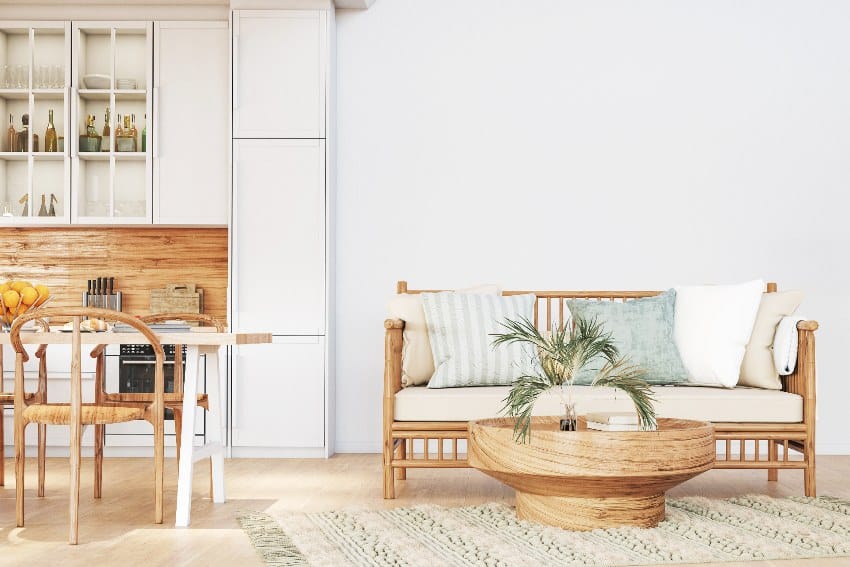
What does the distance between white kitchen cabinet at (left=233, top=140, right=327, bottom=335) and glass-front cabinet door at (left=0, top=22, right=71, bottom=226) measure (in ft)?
3.36

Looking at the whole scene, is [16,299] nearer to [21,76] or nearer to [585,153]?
[21,76]

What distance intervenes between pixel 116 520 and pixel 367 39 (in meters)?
3.06

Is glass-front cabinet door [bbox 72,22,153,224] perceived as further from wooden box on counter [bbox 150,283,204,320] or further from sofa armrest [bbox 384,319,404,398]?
sofa armrest [bbox 384,319,404,398]

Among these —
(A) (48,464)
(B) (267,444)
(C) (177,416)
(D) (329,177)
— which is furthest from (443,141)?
(A) (48,464)

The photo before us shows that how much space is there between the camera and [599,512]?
2859mm

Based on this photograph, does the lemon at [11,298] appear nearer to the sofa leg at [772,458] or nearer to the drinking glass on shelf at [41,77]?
the drinking glass on shelf at [41,77]

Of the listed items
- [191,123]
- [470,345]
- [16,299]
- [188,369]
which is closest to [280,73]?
[191,123]

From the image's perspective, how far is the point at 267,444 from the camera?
15.6ft

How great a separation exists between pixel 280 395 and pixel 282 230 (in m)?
0.86

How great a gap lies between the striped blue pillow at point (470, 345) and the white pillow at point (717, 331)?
2.21ft

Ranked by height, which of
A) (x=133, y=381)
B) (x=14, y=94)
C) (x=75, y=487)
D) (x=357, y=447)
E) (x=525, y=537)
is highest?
(x=14, y=94)

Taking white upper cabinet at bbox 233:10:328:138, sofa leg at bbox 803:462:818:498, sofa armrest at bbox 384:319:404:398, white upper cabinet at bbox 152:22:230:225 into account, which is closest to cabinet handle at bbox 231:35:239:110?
white upper cabinet at bbox 233:10:328:138

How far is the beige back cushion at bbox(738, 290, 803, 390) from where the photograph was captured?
3793 millimetres

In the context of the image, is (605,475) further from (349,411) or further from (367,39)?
(367,39)
